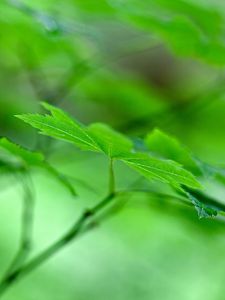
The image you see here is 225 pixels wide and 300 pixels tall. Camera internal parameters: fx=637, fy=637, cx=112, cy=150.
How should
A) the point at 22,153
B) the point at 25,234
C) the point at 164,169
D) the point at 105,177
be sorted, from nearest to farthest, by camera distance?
the point at 164,169, the point at 22,153, the point at 25,234, the point at 105,177

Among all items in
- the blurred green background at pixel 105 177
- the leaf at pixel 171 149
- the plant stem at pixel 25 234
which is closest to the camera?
the leaf at pixel 171 149

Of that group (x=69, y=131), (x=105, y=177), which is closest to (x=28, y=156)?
(x=69, y=131)

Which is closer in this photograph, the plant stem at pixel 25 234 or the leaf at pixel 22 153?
Result: the leaf at pixel 22 153

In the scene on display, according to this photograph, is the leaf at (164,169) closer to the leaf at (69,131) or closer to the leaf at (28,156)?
the leaf at (69,131)

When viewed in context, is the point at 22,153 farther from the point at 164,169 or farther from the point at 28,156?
the point at 164,169

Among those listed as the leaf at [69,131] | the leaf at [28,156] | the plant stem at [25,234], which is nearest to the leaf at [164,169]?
the leaf at [69,131]

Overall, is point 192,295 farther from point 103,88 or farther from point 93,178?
point 103,88

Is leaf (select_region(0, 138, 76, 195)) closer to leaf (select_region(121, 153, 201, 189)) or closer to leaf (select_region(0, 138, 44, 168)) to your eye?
leaf (select_region(0, 138, 44, 168))

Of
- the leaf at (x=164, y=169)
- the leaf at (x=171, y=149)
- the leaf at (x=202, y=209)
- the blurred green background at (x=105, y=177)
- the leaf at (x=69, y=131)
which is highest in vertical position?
the leaf at (x=69, y=131)
